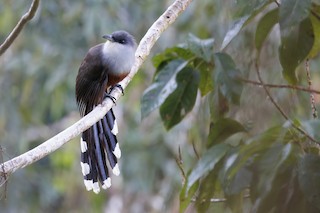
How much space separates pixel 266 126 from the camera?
183cm

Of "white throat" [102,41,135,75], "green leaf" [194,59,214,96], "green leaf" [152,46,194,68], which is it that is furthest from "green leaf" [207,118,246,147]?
"white throat" [102,41,135,75]

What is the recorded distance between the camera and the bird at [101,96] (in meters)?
3.27

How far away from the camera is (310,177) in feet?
6.06

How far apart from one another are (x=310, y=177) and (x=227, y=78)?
568 millimetres

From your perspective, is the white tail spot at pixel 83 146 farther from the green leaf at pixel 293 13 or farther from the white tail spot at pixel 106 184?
the green leaf at pixel 293 13

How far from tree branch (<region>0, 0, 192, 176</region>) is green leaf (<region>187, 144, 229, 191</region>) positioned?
1.57 feet

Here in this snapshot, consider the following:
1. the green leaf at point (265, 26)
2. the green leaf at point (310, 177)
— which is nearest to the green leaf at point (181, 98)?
the green leaf at point (265, 26)

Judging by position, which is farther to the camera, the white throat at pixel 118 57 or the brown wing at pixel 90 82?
the brown wing at pixel 90 82

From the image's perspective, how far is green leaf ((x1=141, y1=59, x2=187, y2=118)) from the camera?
2.59 meters

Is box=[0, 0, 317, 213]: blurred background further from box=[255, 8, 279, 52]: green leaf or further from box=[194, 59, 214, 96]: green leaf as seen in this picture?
box=[255, 8, 279, 52]: green leaf

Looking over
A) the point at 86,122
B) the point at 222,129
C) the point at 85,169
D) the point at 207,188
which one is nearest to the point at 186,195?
the point at 207,188

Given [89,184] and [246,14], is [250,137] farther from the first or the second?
[89,184]

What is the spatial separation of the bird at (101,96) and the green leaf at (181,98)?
62 cm

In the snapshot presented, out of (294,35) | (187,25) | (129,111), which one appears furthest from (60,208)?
(294,35)
